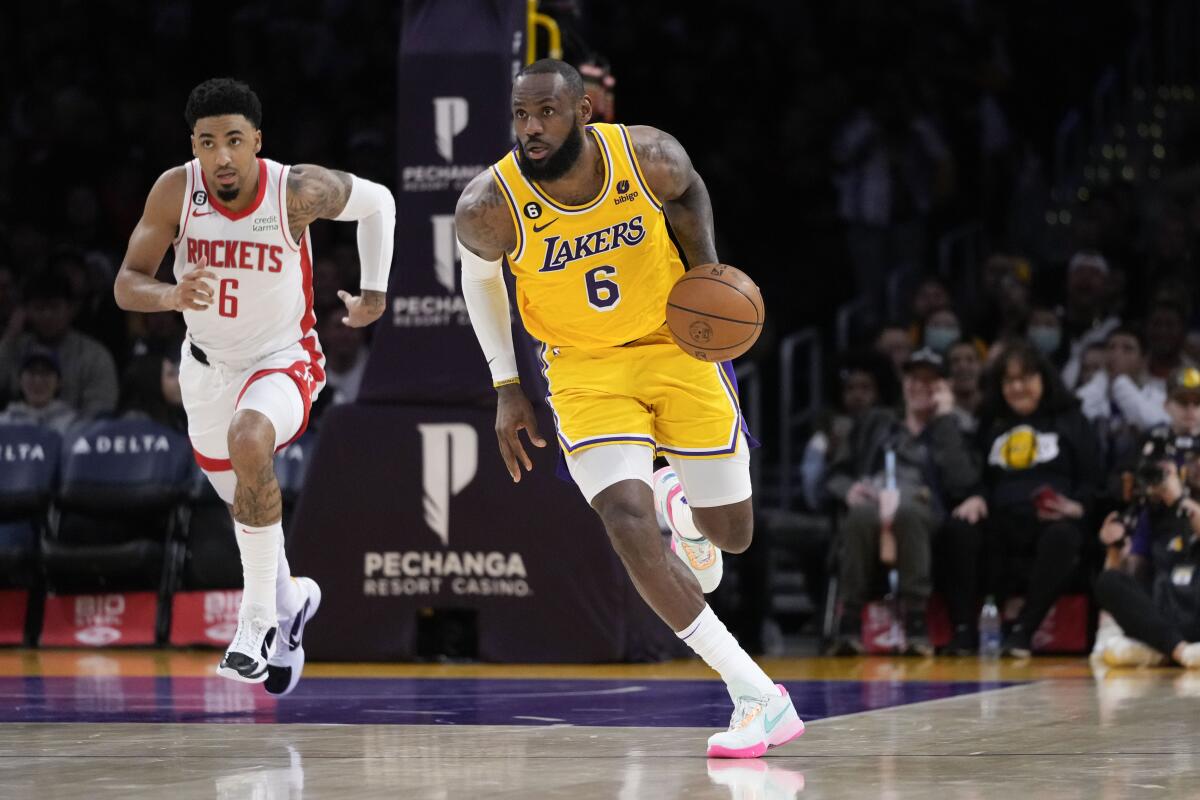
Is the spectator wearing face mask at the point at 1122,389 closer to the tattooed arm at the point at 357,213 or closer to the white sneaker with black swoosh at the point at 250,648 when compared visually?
the tattooed arm at the point at 357,213

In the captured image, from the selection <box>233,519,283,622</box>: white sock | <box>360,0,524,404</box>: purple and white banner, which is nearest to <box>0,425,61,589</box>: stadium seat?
Answer: <box>360,0,524,404</box>: purple and white banner

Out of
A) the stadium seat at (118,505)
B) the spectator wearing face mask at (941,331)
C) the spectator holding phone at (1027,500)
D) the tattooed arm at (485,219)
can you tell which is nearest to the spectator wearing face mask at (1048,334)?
the spectator wearing face mask at (941,331)

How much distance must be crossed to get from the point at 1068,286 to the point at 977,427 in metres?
2.25

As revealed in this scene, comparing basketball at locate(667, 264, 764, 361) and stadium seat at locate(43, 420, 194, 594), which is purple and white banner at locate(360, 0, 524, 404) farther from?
basketball at locate(667, 264, 764, 361)

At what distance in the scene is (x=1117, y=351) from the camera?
11008mm

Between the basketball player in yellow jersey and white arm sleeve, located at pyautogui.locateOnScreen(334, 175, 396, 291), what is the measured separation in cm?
123

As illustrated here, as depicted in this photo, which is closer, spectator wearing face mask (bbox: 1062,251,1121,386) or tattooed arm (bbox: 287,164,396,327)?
tattooed arm (bbox: 287,164,396,327)

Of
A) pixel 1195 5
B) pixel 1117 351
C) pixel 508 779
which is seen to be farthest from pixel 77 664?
pixel 1195 5

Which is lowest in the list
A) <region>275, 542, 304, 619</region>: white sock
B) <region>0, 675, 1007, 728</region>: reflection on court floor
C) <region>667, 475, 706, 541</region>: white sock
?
<region>0, 675, 1007, 728</region>: reflection on court floor

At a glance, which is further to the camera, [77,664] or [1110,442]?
[1110,442]

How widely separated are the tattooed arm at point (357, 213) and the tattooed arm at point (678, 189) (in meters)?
1.54

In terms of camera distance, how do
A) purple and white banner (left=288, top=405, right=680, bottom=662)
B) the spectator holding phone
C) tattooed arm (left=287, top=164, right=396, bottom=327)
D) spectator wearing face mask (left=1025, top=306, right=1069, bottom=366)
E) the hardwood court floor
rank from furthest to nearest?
spectator wearing face mask (left=1025, top=306, right=1069, bottom=366) → the spectator holding phone → purple and white banner (left=288, top=405, right=680, bottom=662) → tattooed arm (left=287, top=164, right=396, bottom=327) → the hardwood court floor

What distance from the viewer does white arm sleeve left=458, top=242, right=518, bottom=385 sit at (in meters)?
6.37

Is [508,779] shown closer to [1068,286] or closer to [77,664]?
[77,664]
